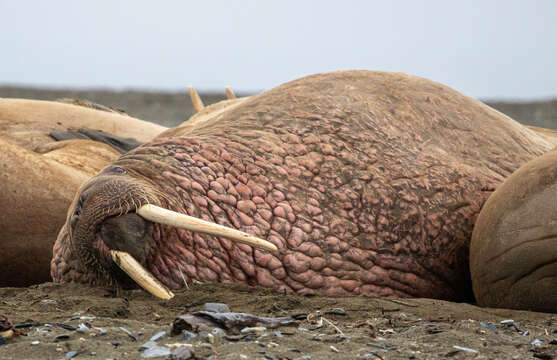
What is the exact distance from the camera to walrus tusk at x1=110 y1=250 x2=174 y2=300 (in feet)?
10.6

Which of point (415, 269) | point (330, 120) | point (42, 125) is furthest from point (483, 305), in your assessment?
point (42, 125)

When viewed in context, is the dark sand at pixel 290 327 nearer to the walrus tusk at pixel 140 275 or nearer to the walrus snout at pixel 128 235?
the walrus tusk at pixel 140 275

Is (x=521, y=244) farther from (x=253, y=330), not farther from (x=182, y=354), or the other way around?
(x=182, y=354)

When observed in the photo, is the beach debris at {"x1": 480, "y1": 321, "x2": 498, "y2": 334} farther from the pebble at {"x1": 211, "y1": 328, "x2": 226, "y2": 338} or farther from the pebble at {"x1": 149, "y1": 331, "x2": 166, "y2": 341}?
the pebble at {"x1": 149, "y1": 331, "x2": 166, "y2": 341}

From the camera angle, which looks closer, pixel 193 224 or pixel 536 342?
pixel 536 342

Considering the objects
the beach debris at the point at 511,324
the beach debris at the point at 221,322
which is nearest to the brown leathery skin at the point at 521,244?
the beach debris at the point at 511,324

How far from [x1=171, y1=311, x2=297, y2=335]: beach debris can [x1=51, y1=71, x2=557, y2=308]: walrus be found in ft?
1.37

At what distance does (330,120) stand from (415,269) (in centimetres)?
94

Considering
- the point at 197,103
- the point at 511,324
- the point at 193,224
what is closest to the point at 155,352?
the point at 193,224

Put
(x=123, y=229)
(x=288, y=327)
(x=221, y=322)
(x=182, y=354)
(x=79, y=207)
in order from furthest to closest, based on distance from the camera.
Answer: (x=79, y=207) → (x=123, y=229) → (x=288, y=327) → (x=221, y=322) → (x=182, y=354)

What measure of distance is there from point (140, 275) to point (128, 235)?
19 centimetres

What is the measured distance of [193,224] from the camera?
3166 millimetres

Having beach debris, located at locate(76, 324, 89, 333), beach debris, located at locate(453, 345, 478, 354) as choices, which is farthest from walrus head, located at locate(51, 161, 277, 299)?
beach debris, located at locate(453, 345, 478, 354)

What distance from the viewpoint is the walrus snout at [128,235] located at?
3.30 metres
